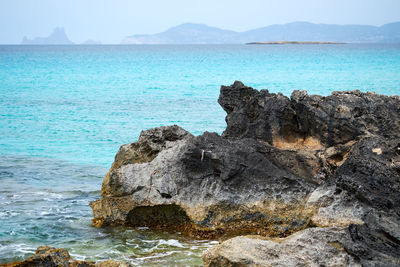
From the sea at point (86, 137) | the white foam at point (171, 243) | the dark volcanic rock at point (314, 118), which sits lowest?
Answer: the sea at point (86, 137)

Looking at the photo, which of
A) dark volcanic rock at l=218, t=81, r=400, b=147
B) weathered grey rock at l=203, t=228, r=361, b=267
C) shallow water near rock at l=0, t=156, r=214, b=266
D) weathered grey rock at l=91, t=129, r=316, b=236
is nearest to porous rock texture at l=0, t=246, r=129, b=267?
weathered grey rock at l=203, t=228, r=361, b=267

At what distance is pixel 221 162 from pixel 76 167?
500 cm

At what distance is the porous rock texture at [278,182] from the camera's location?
4457 mm

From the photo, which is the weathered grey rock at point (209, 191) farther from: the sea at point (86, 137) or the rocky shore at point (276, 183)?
the sea at point (86, 137)

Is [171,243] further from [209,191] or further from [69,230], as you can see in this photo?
[69,230]

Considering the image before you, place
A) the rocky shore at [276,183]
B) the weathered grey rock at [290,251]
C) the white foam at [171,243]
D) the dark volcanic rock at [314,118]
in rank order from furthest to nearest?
the dark volcanic rock at [314,118], the white foam at [171,243], the rocky shore at [276,183], the weathered grey rock at [290,251]

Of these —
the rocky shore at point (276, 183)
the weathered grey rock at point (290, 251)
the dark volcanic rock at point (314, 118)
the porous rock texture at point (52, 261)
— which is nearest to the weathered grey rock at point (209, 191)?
the rocky shore at point (276, 183)

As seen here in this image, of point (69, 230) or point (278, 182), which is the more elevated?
point (278, 182)

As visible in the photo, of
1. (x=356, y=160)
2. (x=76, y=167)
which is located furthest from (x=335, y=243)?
(x=76, y=167)

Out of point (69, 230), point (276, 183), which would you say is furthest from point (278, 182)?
point (69, 230)

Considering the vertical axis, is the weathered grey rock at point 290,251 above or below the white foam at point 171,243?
above

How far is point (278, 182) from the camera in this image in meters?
6.30

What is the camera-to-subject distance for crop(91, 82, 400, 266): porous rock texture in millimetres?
4457

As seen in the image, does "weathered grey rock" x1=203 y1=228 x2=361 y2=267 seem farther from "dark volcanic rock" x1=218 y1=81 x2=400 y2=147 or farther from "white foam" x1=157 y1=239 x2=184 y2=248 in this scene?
"dark volcanic rock" x1=218 y1=81 x2=400 y2=147
